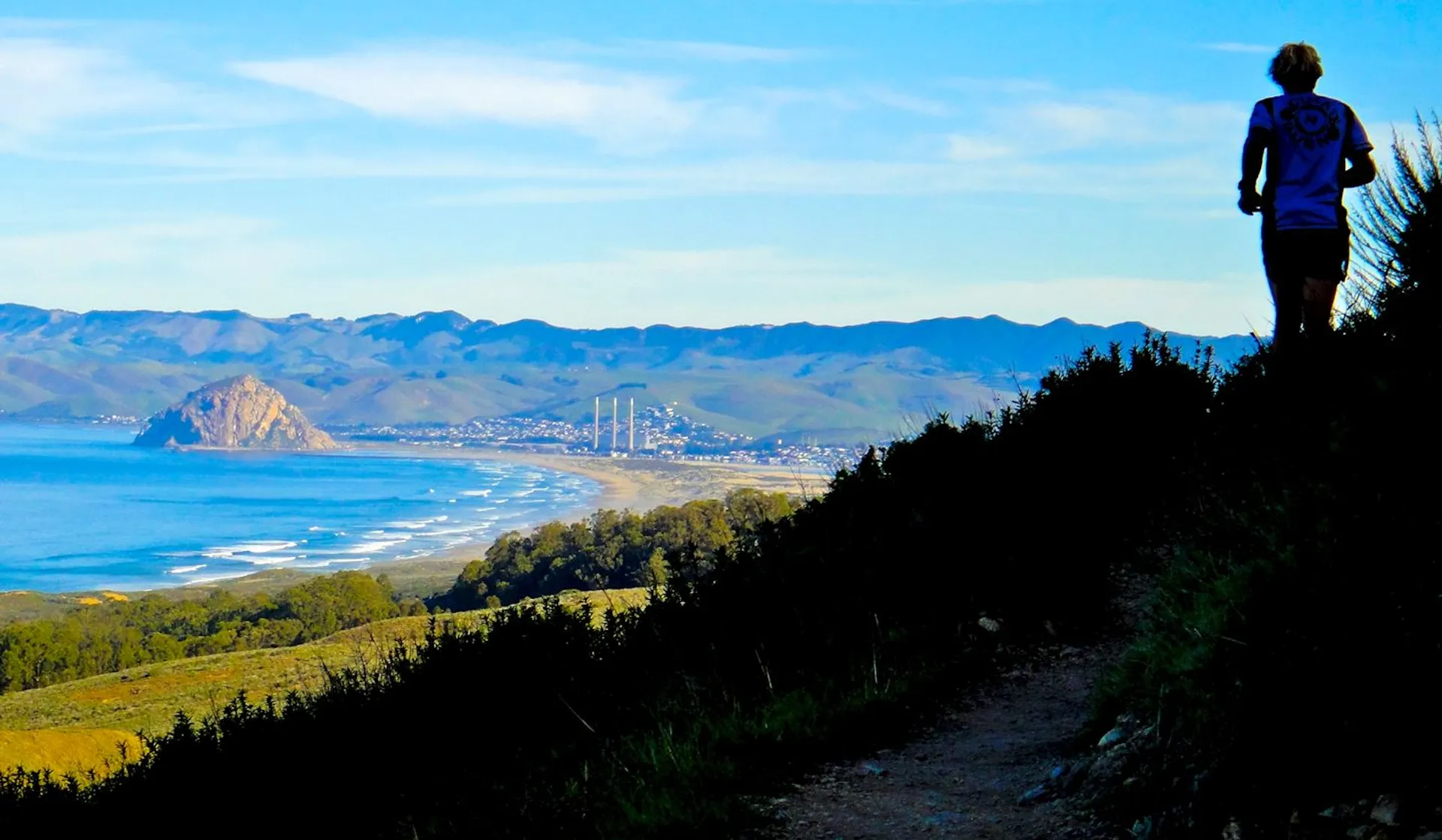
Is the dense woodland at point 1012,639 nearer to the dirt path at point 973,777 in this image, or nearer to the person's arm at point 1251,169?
the dirt path at point 973,777

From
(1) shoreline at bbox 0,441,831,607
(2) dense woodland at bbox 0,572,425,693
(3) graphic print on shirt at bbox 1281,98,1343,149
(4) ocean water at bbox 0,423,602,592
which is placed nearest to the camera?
(3) graphic print on shirt at bbox 1281,98,1343,149

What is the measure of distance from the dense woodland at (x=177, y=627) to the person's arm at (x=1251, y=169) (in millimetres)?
47948

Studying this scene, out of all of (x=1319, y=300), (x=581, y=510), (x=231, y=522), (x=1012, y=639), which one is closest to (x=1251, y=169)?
(x=1319, y=300)

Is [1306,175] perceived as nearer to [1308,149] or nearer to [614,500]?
[1308,149]

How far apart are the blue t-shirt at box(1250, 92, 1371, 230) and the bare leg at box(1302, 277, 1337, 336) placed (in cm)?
33

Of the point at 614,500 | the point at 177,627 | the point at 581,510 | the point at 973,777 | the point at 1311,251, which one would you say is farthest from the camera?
the point at 614,500

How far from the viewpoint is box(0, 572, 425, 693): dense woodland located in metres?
52.8

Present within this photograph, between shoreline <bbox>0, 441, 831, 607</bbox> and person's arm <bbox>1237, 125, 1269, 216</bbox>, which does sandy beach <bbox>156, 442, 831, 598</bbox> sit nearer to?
shoreline <bbox>0, 441, 831, 607</bbox>

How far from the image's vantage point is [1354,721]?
3.55 m

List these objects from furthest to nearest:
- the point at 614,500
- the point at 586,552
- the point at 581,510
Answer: the point at 614,500, the point at 581,510, the point at 586,552

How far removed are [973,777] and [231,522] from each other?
14897cm

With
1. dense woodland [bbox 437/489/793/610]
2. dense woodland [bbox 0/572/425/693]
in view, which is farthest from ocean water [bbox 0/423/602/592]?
dense woodland [bbox 437/489/793/610]

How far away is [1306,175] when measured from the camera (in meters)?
7.25

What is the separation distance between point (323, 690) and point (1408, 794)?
25.7ft
